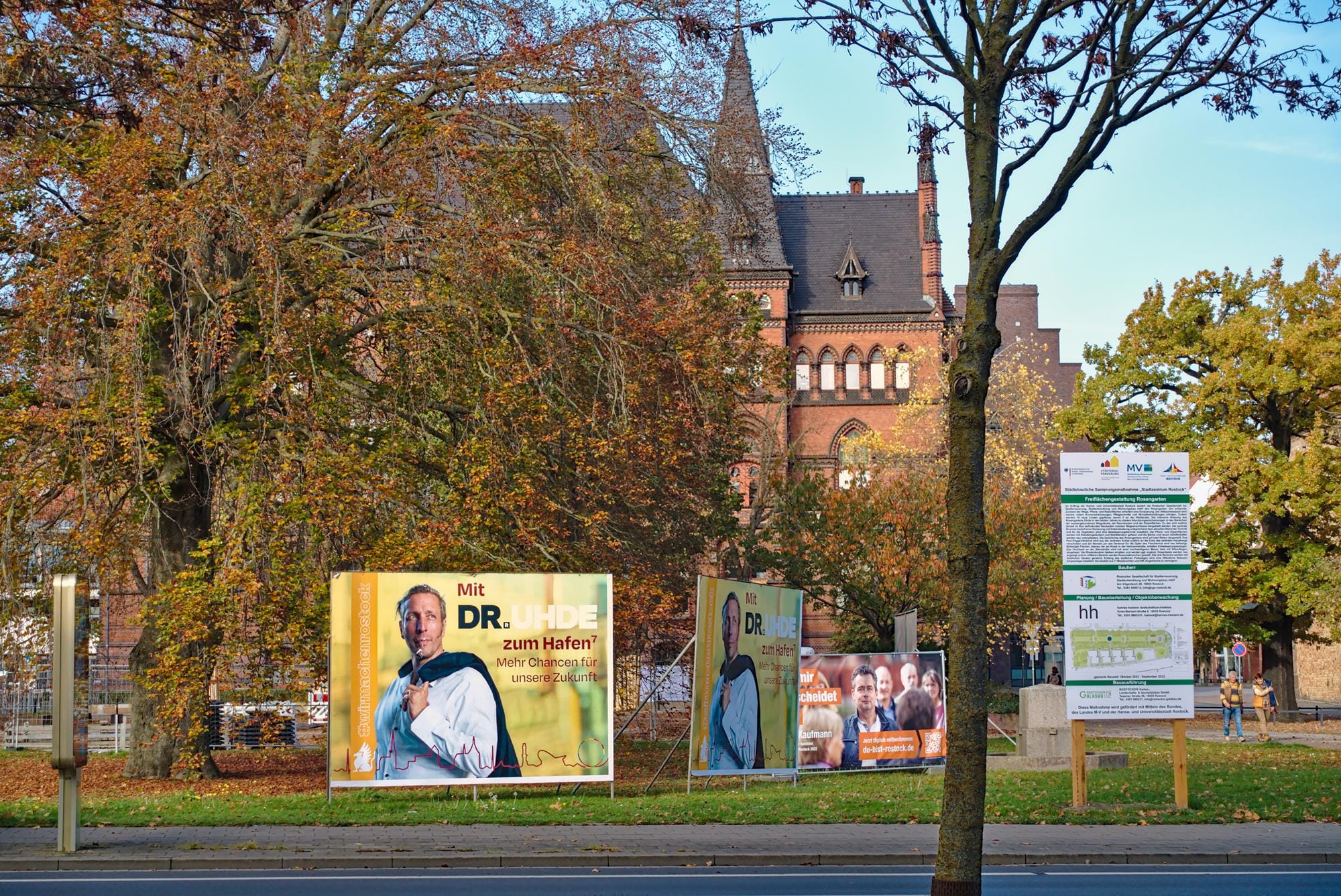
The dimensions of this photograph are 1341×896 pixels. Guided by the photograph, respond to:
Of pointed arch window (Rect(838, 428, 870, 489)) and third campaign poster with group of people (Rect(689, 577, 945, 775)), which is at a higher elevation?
pointed arch window (Rect(838, 428, 870, 489))

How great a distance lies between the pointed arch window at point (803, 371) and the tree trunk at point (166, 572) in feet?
193

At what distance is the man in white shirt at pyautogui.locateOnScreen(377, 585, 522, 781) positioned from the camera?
1714 cm

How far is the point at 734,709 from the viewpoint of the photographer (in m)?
19.2

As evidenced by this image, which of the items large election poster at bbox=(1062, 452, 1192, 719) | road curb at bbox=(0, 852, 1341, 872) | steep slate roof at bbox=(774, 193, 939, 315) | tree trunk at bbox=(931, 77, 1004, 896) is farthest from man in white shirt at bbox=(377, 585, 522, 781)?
steep slate roof at bbox=(774, 193, 939, 315)

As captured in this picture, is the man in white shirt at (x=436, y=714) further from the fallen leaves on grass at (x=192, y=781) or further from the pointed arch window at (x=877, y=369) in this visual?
the pointed arch window at (x=877, y=369)

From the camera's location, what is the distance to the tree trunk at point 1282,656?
4466 cm

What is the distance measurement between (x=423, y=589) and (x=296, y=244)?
6.11 m

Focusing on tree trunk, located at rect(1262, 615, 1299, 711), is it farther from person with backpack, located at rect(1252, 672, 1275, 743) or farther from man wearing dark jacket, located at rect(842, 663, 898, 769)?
man wearing dark jacket, located at rect(842, 663, 898, 769)

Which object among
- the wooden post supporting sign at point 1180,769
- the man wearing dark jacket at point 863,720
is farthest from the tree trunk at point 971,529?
the man wearing dark jacket at point 863,720

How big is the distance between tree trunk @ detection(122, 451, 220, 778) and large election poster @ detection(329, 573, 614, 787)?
5874 mm

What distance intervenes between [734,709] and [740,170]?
9112 millimetres

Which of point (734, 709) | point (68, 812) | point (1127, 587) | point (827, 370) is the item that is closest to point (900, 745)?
point (734, 709)

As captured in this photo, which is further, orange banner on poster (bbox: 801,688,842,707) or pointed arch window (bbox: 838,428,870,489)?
pointed arch window (bbox: 838,428,870,489)

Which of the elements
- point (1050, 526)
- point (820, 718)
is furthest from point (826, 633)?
point (820, 718)
